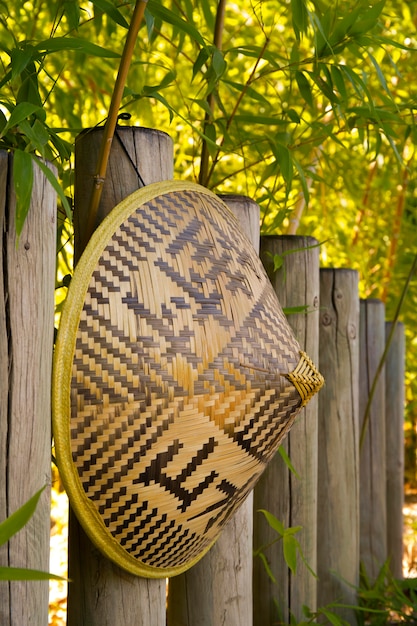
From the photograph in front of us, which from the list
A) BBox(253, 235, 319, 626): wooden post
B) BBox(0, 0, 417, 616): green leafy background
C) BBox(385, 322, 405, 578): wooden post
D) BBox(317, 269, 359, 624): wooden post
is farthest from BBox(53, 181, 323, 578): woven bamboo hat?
BBox(385, 322, 405, 578): wooden post

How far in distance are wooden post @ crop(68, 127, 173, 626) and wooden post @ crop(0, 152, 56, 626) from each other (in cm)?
17

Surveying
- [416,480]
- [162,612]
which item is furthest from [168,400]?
[416,480]

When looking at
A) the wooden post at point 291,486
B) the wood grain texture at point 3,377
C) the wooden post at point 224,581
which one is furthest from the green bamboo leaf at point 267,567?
the wood grain texture at point 3,377

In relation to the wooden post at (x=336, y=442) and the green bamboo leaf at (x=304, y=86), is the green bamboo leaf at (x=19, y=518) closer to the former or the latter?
the green bamboo leaf at (x=304, y=86)

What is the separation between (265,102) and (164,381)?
2.16 feet

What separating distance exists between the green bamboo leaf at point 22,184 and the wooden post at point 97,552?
26cm

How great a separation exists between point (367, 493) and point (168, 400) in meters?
1.50

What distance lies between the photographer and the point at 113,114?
1.12 meters

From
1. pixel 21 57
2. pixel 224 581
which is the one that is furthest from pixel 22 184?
pixel 224 581

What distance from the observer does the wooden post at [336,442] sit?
2094 millimetres

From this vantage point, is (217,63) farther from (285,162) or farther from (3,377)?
(3,377)

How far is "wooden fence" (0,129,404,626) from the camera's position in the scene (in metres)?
0.99

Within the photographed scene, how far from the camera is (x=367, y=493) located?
246 centimetres

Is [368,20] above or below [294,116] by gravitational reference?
above
